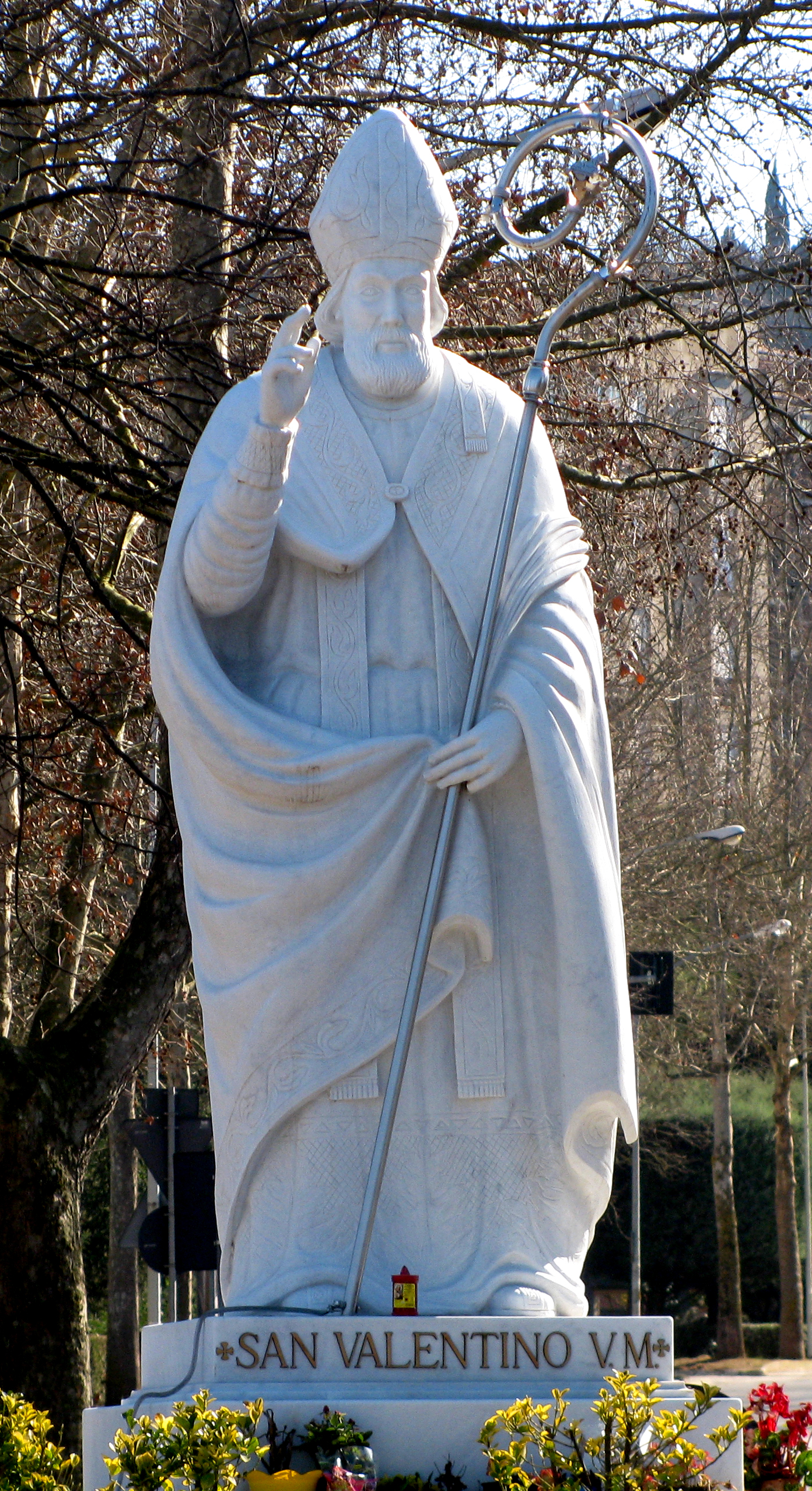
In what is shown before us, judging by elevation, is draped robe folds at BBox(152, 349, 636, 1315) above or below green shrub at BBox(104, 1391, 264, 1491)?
above

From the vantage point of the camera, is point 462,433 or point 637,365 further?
point 637,365

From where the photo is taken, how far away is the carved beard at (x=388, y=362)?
5.79 meters

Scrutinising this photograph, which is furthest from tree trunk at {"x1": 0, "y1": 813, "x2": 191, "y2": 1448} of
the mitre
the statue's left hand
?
the statue's left hand

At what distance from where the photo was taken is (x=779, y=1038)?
92.5 ft

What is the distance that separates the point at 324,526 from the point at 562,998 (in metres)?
1.39

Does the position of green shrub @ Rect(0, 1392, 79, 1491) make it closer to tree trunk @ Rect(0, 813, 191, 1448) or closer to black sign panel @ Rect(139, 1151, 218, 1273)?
tree trunk @ Rect(0, 813, 191, 1448)

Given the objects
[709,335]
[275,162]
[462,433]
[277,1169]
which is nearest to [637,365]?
[709,335]

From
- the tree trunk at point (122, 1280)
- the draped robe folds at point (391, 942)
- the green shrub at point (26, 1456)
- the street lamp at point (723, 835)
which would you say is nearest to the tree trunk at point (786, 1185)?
the street lamp at point (723, 835)

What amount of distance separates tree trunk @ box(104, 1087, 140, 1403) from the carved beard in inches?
592

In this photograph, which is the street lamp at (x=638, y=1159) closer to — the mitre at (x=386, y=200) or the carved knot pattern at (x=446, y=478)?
the carved knot pattern at (x=446, y=478)

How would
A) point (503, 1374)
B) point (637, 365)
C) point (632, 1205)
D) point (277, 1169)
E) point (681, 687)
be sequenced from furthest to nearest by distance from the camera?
point (681, 687)
point (632, 1205)
point (637, 365)
point (277, 1169)
point (503, 1374)

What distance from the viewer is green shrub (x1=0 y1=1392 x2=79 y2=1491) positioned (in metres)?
4.70

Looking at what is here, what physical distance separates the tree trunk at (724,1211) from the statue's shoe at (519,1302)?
22.3 m

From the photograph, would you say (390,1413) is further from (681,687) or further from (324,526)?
(681,687)
